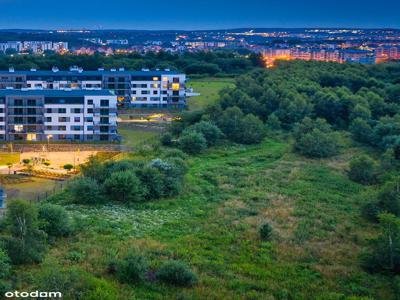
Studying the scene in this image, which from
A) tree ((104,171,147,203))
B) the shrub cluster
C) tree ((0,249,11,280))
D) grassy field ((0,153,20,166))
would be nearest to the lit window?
grassy field ((0,153,20,166))

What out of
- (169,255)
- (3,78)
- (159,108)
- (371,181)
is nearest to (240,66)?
(159,108)

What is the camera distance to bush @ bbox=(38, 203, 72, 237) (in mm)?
19609

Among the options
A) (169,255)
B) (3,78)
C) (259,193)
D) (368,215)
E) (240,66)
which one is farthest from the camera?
(240,66)

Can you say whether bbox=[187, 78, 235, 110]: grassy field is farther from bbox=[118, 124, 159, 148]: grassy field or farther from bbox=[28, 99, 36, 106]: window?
bbox=[28, 99, 36, 106]: window

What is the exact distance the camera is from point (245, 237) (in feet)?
68.7

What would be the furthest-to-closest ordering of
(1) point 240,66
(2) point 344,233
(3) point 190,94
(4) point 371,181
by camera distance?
(1) point 240,66
(3) point 190,94
(4) point 371,181
(2) point 344,233

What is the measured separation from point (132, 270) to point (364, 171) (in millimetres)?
17481

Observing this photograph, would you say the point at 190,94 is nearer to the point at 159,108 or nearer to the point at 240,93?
the point at 159,108

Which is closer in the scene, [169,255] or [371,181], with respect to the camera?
[169,255]

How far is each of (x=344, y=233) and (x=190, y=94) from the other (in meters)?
42.1

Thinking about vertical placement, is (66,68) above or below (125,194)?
above

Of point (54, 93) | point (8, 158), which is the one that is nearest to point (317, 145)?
point (54, 93)

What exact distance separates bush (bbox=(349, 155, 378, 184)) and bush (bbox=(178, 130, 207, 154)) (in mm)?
9709

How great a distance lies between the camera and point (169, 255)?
60.7 ft
